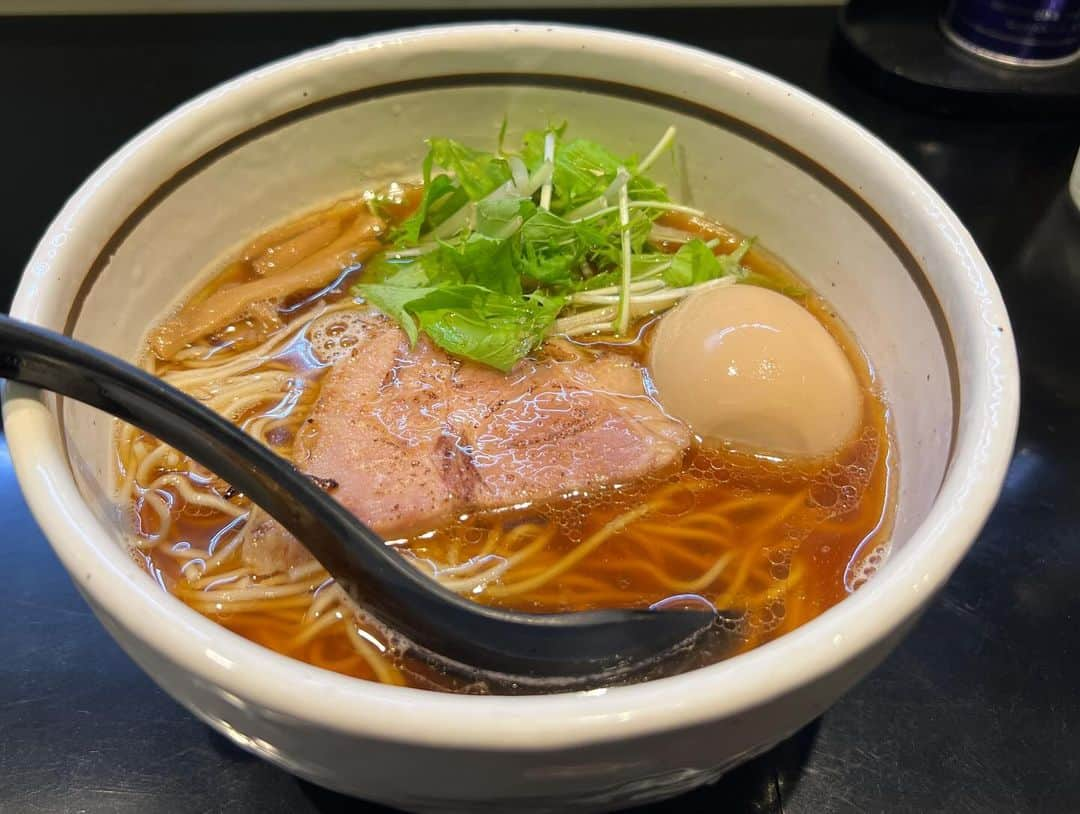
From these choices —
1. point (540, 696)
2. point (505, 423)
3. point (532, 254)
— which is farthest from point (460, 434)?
point (540, 696)

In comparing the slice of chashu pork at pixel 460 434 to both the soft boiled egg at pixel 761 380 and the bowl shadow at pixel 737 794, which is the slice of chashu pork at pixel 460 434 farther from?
the bowl shadow at pixel 737 794

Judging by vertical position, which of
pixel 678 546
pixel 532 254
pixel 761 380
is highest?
pixel 532 254

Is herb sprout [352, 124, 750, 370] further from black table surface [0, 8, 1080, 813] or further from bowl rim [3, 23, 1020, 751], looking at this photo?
black table surface [0, 8, 1080, 813]

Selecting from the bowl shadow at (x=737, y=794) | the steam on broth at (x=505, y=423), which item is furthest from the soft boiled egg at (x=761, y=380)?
the bowl shadow at (x=737, y=794)

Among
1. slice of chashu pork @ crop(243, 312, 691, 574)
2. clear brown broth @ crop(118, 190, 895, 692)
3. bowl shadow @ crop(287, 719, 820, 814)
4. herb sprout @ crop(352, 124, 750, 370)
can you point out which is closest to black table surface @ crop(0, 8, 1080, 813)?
bowl shadow @ crop(287, 719, 820, 814)

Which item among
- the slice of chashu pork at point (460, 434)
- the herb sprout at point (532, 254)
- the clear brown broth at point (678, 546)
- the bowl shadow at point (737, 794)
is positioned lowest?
the bowl shadow at point (737, 794)

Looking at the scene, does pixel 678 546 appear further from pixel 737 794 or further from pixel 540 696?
pixel 540 696
